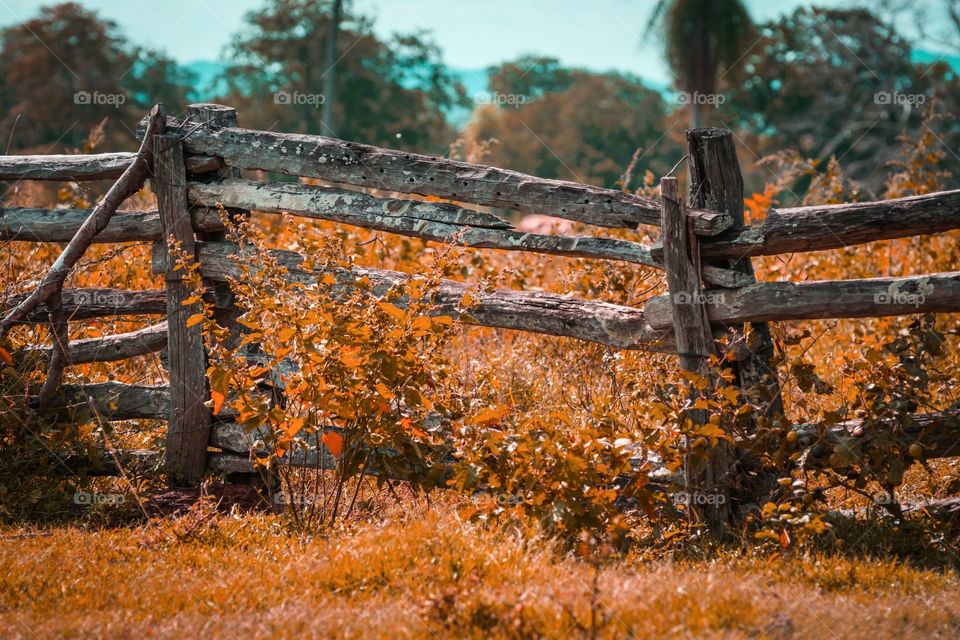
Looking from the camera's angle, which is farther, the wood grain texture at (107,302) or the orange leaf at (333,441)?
the wood grain texture at (107,302)

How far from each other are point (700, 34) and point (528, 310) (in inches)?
1135

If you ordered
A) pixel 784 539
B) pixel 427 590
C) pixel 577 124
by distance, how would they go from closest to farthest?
pixel 427 590 < pixel 784 539 < pixel 577 124

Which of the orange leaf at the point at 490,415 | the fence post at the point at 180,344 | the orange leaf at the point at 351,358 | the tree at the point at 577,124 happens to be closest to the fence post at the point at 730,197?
the orange leaf at the point at 490,415

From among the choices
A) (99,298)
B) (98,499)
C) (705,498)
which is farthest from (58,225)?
(705,498)

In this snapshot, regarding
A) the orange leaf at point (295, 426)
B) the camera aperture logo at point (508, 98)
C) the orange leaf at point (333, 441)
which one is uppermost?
the camera aperture logo at point (508, 98)

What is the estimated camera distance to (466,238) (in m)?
4.46

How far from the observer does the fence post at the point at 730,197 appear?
3986 millimetres

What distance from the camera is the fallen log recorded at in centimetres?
432

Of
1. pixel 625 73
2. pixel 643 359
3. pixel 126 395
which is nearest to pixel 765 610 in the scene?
pixel 643 359

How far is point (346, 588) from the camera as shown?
338 centimetres

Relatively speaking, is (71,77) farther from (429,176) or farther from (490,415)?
(490,415)

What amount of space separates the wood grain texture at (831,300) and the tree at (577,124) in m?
34.5

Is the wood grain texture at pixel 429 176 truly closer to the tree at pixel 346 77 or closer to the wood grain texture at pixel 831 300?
the wood grain texture at pixel 831 300

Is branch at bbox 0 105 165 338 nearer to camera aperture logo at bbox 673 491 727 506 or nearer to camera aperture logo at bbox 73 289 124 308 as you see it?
camera aperture logo at bbox 73 289 124 308
